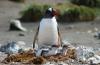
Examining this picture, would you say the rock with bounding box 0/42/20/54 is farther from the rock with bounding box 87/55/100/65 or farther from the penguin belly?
the rock with bounding box 87/55/100/65

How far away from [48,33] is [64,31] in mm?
7793

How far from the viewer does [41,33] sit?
9.41 meters

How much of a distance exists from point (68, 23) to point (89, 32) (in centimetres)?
277

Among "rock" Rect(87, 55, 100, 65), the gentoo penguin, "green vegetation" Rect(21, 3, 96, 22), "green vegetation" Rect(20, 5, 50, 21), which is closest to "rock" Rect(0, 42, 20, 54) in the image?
the gentoo penguin

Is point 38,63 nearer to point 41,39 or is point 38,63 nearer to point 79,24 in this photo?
point 41,39

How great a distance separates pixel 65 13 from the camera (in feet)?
65.9

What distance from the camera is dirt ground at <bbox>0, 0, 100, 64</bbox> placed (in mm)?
13866

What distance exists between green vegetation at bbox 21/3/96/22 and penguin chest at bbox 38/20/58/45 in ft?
34.2

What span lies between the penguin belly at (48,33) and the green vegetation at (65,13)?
10.4 meters

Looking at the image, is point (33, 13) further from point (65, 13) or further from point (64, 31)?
point (64, 31)

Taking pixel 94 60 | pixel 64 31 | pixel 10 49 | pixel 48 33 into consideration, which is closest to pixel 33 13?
pixel 64 31

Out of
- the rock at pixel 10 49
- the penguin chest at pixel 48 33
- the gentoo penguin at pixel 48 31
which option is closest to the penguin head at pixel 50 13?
the gentoo penguin at pixel 48 31

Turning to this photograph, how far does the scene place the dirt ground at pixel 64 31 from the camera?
546 inches

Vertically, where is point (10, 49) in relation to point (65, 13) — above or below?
above
